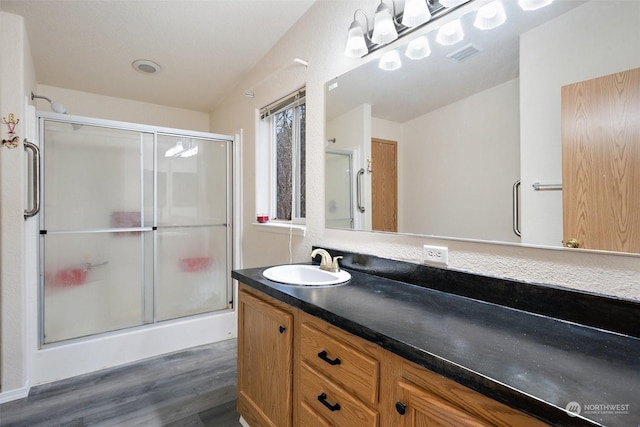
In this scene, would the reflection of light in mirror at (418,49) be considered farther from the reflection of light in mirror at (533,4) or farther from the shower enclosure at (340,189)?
the shower enclosure at (340,189)

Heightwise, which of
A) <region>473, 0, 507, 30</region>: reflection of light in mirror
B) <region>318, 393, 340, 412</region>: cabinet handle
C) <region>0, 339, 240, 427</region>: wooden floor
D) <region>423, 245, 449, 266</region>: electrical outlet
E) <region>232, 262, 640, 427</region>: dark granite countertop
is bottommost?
<region>0, 339, 240, 427</region>: wooden floor

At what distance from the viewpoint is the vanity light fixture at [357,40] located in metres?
1.52

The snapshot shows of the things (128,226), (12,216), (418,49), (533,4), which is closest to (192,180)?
(128,226)

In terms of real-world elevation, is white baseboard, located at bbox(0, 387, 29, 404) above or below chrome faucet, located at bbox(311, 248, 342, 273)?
below

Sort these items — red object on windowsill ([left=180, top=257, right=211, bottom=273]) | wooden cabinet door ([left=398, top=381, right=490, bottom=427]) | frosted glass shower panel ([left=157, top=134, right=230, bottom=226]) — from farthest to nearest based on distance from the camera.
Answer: red object on windowsill ([left=180, top=257, right=211, bottom=273]), frosted glass shower panel ([left=157, top=134, right=230, bottom=226]), wooden cabinet door ([left=398, top=381, right=490, bottom=427])

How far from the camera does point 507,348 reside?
740 millimetres

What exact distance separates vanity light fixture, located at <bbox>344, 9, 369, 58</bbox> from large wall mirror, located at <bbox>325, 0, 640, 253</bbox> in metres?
0.07

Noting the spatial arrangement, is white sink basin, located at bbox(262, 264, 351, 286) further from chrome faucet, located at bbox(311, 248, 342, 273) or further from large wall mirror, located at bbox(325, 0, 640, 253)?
large wall mirror, located at bbox(325, 0, 640, 253)

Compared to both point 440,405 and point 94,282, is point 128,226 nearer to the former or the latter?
point 94,282

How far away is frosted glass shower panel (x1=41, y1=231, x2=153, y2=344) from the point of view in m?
2.30

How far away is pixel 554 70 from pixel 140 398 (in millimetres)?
2689

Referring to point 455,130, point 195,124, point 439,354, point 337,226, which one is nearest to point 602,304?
point 439,354

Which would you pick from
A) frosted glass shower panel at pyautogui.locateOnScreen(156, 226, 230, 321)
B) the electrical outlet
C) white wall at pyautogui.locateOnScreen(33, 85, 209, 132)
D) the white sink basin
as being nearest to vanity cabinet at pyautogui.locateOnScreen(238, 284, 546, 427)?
the white sink basin

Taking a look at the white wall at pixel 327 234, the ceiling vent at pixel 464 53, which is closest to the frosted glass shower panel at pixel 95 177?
the white wall at pixel 327 234
